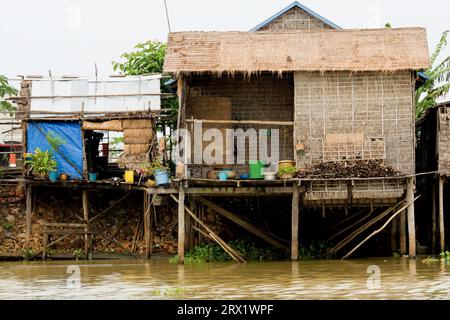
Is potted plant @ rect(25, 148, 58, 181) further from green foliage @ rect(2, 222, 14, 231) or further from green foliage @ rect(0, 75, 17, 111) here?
green foliage @ rect(0, 75, 17, 111)

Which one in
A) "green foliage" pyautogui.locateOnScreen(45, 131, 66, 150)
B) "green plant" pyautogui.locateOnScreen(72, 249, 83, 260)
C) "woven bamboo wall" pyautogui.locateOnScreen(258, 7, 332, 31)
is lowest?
"green plant" pyautogui.locateOnScreen(72, 249, 83, 260)

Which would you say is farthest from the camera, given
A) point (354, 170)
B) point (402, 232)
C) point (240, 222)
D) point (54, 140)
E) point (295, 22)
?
point (54, 140)

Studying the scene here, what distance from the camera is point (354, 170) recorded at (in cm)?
1869

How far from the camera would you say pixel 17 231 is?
23469 mm

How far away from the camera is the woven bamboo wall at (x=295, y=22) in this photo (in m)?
21.8

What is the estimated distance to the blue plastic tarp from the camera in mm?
22469

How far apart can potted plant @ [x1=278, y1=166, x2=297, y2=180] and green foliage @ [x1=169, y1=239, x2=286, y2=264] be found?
2.45m

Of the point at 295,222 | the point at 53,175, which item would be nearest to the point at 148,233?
the point at 53,175

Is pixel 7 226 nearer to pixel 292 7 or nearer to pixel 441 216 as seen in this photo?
pixel 292 7

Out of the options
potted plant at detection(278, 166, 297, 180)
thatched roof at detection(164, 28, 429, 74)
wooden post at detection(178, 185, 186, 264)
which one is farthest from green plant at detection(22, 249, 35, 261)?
potted plant at detection(278, 166, 297, 180)

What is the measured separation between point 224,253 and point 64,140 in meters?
5.20

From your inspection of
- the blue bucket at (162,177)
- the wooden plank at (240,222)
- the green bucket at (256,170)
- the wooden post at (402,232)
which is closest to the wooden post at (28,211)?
the blue bucket at (162,177)

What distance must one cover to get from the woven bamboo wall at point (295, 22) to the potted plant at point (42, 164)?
612 centimetres

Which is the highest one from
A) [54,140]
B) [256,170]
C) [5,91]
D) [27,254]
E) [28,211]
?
[5,91]
